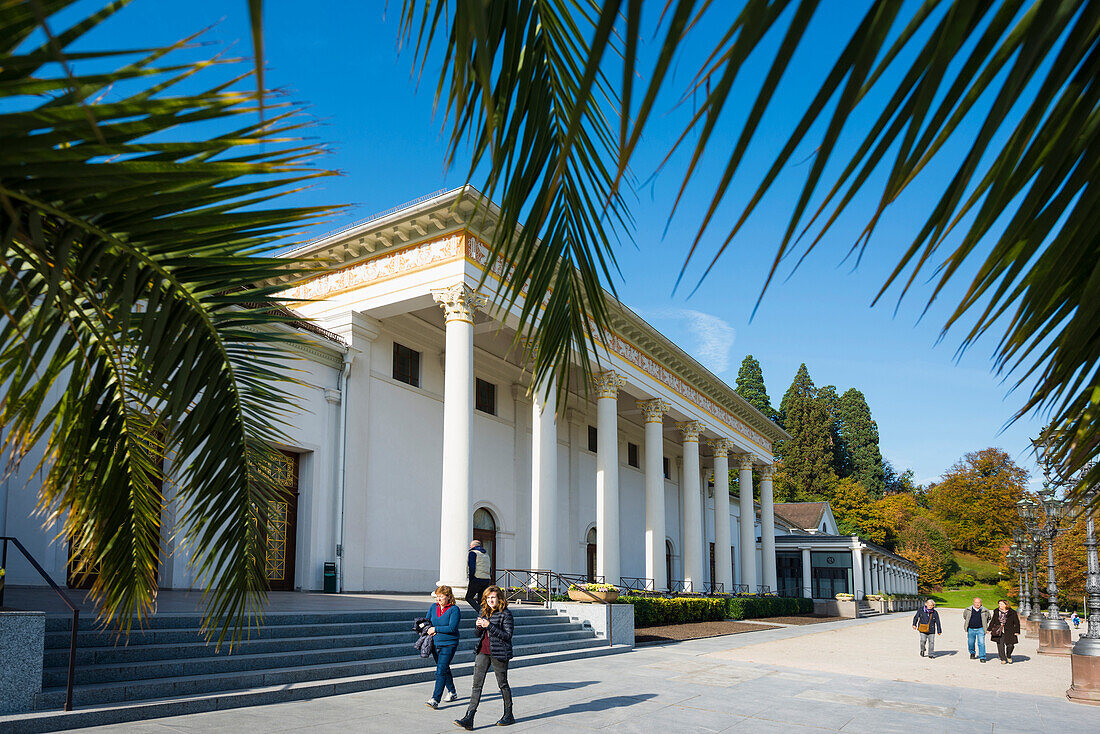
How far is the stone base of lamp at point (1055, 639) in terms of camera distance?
22.1 m

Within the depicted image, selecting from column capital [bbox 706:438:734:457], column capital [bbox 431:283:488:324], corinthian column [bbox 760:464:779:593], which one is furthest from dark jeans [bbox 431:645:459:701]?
corinthian column [bbox 760:464:779:593]

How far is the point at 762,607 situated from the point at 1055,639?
15.9 m

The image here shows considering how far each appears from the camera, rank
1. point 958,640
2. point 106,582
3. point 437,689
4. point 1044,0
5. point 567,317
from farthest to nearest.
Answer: point 958,640, point 437,689, point 106,582, point 567,317, point 1044,0

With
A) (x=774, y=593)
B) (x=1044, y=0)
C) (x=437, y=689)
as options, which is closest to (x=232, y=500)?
(x=1044, y=0)

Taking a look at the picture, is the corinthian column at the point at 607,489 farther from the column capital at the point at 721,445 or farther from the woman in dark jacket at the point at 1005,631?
the column capital at the point at 721,445

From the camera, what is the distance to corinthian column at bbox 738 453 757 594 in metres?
42.5

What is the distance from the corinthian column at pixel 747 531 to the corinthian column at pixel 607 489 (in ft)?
57.1

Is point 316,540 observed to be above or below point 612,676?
above

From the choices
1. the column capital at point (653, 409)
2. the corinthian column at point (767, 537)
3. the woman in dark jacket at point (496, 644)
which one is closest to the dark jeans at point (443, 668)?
the woman in dark jacket at point (496, 644)

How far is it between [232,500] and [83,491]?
2.38 feet

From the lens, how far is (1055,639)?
73.2ft

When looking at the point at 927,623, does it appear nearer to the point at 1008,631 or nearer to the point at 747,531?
the point at 1008,631

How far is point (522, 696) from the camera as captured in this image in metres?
11.3

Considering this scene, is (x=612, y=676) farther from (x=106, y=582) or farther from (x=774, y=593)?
(x=774, y=593)
